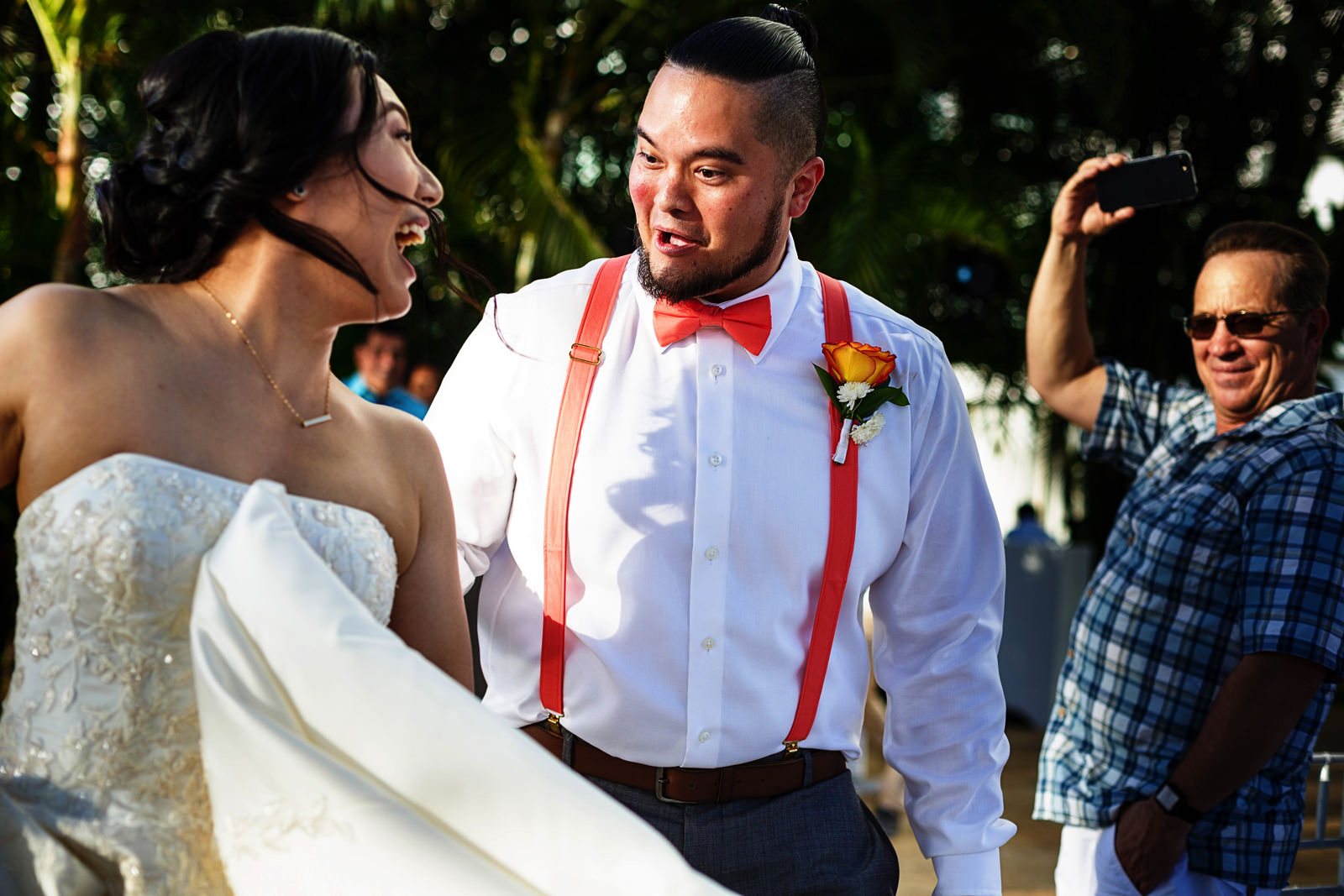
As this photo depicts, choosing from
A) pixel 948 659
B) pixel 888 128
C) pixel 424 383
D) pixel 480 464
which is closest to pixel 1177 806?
pixel 948 659

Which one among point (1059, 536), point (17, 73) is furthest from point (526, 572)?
point (1059, 536)

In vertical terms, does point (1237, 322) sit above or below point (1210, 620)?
above

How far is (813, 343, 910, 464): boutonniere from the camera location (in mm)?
2018

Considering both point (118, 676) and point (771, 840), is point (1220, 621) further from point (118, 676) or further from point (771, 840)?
point (118, 676)

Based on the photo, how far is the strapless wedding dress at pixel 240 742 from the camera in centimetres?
140

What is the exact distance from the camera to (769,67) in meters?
2.04

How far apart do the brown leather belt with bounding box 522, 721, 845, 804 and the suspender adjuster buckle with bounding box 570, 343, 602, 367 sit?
23.1 inches

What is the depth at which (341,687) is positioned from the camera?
1.40 m

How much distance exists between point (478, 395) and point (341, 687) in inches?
31.0

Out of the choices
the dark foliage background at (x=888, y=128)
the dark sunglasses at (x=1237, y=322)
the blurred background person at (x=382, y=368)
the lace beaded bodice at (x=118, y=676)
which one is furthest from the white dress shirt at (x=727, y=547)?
the dark foliage background at (x=888, y=128)

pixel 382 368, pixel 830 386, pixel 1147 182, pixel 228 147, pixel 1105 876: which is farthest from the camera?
pixel 382 368

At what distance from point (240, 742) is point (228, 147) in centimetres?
73

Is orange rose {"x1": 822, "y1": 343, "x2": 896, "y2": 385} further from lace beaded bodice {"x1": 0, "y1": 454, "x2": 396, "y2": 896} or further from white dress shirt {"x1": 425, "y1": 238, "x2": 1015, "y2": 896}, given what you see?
lace beaded bodice {"x1": 0, "y1": 454, "x2": 396, "y2": 896}

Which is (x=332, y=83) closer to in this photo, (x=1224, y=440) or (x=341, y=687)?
(x=341, y=687)
